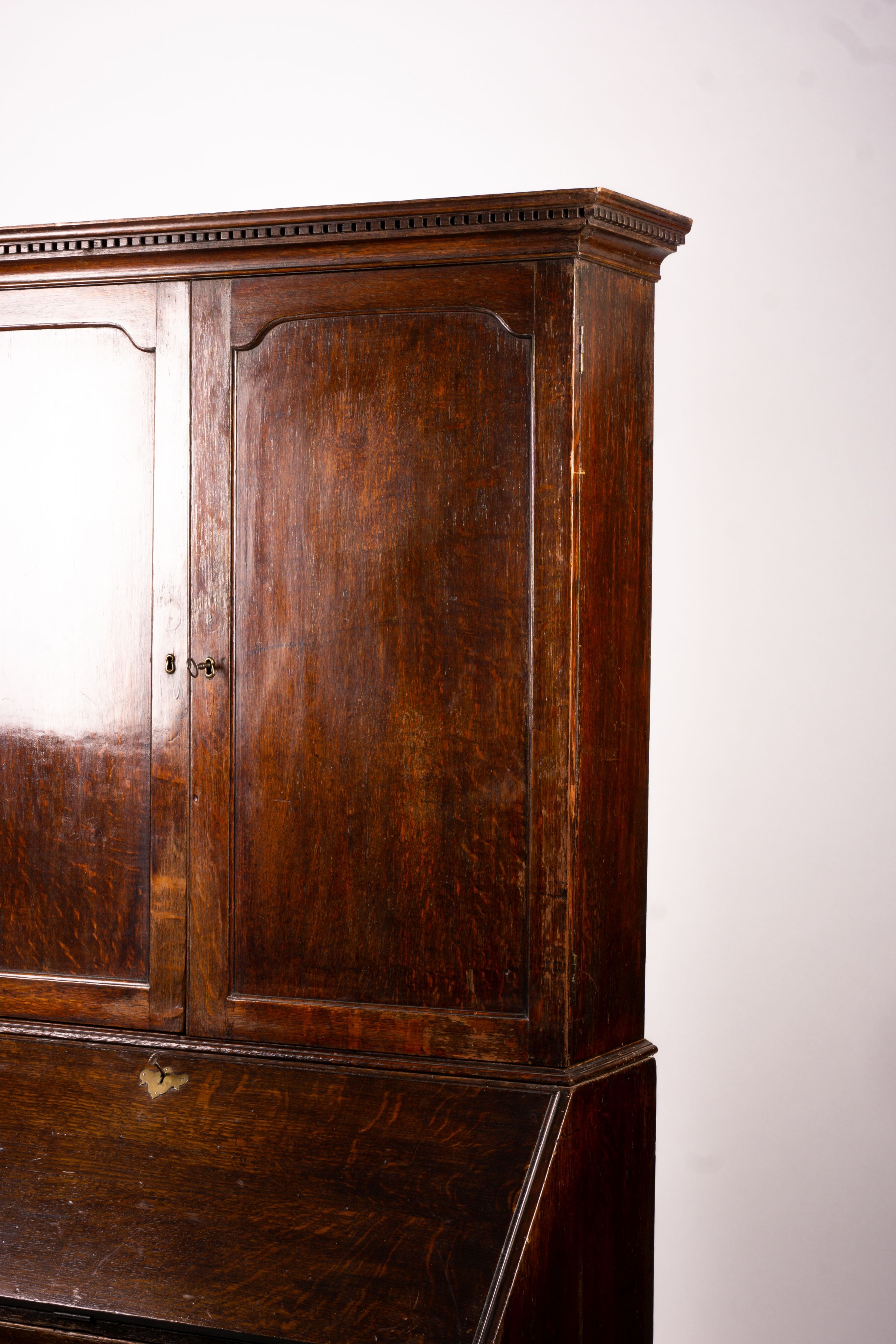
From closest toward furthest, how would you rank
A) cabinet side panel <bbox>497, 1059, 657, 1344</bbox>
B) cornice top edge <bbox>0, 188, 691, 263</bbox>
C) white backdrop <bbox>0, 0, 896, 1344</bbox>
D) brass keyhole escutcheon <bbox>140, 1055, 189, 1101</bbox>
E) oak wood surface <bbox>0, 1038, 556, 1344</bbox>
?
oak wood surface <bbox>0, 1038, 556, 1344</bbox> < cabinet side panel <bbox>497, 1059, 657, 1344</bbox> < cornice top edge <bbox>0, 188, 691, 263</bbox> < brass keyhole escutcheon <bbox>140, 1055, 189, 1101</bbox> < white backdrop <bbox>0, 0, 896, 1344</bbox>

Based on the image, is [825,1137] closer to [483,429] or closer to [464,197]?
[483,429]

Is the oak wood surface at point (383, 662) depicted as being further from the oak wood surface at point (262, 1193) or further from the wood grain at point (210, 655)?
the oak wood surface at point (262, 1193)

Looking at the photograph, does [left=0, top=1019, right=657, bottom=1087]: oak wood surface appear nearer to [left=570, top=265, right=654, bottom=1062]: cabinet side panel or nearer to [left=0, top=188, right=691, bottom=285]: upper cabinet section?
[left=570, top=265, right=654, bottom=1062]: cabinet side panel

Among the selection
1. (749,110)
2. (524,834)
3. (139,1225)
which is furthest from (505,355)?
(139,1225)

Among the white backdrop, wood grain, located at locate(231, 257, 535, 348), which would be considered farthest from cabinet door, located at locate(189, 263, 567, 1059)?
the white backdrop

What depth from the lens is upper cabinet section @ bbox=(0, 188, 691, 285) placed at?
1.90 metres

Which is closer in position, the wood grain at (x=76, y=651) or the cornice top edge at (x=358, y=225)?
the cornice top edge at (x=358, y=225)

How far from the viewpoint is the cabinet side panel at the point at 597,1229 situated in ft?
5.85

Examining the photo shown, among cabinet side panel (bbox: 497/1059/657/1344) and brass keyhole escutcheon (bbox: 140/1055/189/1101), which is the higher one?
brass keyhole escutcheon (bbox: 140/1055/189/1101)

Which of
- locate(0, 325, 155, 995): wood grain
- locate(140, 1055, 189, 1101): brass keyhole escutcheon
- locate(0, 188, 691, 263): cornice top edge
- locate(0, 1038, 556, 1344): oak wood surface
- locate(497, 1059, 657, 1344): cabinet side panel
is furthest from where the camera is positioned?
A: locate(0, 325, 155, 995): wood grain

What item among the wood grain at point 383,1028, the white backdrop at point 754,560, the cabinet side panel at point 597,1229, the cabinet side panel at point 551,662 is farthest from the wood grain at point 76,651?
the white backdrop at point 754,560

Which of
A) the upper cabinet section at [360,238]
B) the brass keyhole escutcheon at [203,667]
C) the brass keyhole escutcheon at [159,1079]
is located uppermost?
the upper cabinet section at [360,238]

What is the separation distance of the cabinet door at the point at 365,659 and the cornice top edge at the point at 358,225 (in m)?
0.07

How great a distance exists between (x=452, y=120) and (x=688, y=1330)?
8.89ft
